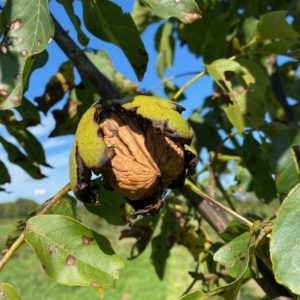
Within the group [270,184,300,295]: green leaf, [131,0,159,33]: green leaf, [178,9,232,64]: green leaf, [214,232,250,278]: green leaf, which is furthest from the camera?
[131,0,159,33]: green leaf

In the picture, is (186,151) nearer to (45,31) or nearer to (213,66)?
(45,31)

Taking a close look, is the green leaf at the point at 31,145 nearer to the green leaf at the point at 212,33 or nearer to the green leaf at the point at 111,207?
the green leaf at the point at 111,207

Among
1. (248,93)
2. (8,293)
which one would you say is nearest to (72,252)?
(8,293)

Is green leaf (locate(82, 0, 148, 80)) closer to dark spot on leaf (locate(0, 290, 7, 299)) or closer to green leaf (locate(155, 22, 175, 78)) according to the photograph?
dark spot on leaf (locate(0, 290, 7, 299))

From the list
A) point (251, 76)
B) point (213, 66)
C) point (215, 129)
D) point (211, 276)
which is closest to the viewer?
point (213, 66)

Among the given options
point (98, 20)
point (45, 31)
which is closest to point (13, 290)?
point (45, 31)

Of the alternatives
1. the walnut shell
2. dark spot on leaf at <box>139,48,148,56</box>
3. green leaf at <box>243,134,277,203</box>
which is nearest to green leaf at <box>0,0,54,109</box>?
the walnut shell
